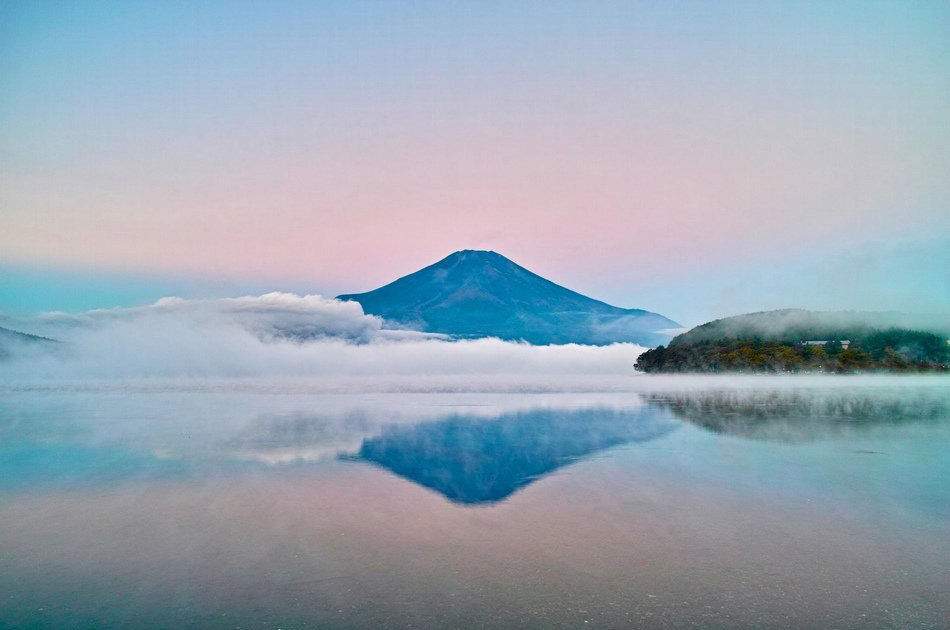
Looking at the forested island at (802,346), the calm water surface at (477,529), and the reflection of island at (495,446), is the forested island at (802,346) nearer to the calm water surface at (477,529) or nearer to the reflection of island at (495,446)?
the reflection of island at (495,446)

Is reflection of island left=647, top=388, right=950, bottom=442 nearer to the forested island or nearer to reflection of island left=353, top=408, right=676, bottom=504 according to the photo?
reflection of island left=353, top=408, right=676, bottom=504

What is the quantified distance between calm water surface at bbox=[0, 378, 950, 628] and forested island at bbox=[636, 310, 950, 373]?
98.0 metres

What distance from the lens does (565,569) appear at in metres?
9.01

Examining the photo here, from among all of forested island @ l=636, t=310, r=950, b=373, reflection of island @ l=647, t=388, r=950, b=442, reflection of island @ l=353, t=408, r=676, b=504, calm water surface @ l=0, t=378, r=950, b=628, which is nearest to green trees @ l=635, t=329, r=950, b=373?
forested island @ l=636, t=310, r=950, b=373

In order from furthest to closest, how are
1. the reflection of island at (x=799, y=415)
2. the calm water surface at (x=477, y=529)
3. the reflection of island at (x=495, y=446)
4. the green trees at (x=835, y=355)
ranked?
the green trees at (x=835, y=355), the reflection of island at (x=799, y=415), the reflection of island at (x=495, y=446), the calm water surface at (x=477, y=529)

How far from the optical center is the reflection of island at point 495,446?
52.2 feet

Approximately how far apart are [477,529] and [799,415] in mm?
27137

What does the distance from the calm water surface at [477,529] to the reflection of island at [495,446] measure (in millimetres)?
148

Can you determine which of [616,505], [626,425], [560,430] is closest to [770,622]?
[616,505]

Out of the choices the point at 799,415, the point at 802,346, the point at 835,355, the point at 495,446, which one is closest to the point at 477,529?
the point at 495,446

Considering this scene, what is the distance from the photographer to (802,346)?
118625mm

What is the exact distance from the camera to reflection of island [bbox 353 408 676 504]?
15906mm

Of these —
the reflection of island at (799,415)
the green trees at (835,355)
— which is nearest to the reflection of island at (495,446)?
the reflection of island at (799,415)

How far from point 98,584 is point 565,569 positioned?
7.05 m
